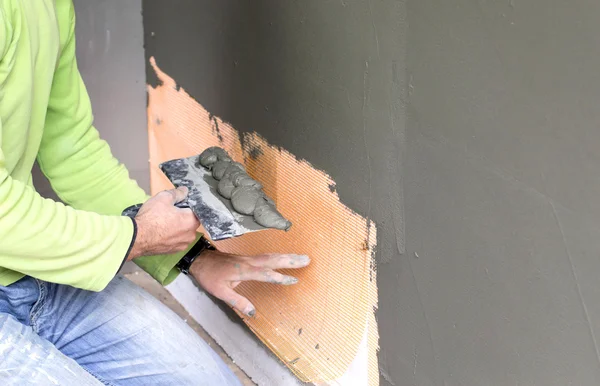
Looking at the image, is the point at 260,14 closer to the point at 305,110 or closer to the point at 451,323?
the point at 305,110

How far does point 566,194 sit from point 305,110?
76cm

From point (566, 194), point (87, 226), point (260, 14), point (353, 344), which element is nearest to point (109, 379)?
point (87, 226)

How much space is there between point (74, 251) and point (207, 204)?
342mm

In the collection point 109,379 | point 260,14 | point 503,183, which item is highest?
point 503,183

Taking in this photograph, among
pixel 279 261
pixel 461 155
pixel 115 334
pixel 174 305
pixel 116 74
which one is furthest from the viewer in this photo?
pixel 174 305

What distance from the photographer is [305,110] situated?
1.76 metres

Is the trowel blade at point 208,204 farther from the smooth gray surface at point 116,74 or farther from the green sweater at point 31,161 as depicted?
the smooth gray surface at point 116,74

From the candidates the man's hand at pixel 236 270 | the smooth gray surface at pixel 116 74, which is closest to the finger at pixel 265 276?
the man's hand at pixel 236 270

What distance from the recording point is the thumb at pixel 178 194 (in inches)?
64.1

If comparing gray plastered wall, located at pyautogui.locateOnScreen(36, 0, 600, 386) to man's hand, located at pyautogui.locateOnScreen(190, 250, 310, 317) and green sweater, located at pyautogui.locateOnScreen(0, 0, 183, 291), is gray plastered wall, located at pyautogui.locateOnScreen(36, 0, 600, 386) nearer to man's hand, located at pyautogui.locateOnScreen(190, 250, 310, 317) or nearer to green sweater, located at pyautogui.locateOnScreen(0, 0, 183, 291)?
man's hand, located at pyautogui.locateOnScreen(190, 250, 310, 317)

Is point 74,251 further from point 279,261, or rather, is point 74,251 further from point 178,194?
point 279,261

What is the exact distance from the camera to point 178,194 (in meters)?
1.64

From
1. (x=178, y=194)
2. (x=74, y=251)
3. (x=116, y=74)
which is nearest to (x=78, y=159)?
(x=178, y=194)

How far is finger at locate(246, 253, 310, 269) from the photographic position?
1.78 meters
